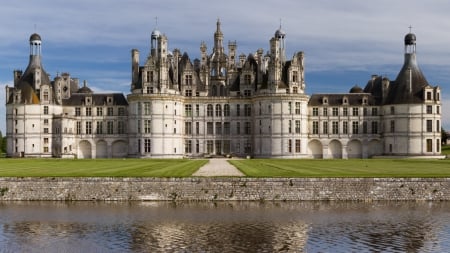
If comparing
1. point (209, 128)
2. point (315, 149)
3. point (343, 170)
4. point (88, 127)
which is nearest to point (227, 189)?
point (343, 170)

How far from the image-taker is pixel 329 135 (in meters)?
87.0

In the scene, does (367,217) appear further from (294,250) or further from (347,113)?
(347,113)

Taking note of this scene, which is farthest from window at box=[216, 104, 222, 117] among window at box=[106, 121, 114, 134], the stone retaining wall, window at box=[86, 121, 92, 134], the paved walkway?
the stone retaining wall

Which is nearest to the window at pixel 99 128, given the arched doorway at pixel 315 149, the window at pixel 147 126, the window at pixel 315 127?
the window at pixel 147 126

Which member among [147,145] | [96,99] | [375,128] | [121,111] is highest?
[96,99]

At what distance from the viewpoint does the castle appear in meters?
82.8

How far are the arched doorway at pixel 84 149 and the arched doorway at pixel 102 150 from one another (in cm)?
111

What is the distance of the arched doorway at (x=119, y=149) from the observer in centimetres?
8762

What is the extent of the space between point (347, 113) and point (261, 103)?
12496 millimetres

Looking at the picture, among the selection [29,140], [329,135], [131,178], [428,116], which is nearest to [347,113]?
[329,135]

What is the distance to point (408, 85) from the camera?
83875mm

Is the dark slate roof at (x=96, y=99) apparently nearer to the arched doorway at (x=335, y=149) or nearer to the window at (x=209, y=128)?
the window at (x=209, y=128)

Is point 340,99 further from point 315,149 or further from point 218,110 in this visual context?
point 218,110

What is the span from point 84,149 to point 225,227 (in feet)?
206
